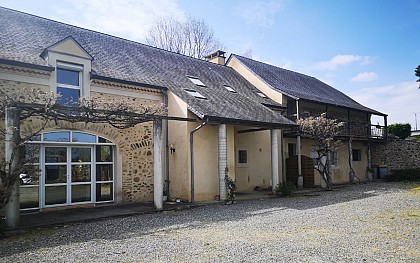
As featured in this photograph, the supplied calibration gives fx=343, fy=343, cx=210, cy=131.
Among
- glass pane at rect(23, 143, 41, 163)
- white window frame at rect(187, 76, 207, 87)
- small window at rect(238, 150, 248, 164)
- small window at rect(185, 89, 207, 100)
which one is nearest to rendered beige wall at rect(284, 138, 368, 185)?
small window at rect(238, 150, 248, 164)

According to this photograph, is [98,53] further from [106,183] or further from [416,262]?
[416,262]

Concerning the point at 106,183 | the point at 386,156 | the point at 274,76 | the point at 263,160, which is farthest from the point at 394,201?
the point at 386,156

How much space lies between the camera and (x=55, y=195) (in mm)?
11250

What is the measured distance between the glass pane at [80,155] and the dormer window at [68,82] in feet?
5.23

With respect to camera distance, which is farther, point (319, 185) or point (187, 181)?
point (319, 185)

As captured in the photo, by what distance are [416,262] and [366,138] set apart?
64.9ft

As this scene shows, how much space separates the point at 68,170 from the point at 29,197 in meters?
1.44

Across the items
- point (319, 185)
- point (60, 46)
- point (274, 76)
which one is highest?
point (274, 76)

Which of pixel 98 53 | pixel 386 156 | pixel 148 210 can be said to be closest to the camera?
pixel 148 210

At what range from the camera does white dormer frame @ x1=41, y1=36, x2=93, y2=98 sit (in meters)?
11.3

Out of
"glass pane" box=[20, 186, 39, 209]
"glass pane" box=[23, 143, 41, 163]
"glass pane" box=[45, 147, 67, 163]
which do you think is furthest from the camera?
"glass pane" box=[45, 147, 67, 163]

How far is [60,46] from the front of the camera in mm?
11508

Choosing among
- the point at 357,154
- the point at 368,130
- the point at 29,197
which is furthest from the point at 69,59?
the point at 368,130

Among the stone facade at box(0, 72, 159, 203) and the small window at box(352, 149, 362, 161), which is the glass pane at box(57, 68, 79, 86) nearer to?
the stone facade at box(0, 72, 159, 203)
